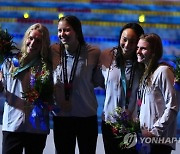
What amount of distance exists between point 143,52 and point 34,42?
83 cm

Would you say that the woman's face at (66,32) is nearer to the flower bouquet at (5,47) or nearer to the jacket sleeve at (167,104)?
the flower bouquet at (5,47)

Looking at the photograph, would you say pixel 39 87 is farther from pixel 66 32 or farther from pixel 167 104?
pixel 167 104

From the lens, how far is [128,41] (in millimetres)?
2803

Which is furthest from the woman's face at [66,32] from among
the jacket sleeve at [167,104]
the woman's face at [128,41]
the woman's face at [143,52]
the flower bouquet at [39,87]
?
the jacket sleeve at [167,104]

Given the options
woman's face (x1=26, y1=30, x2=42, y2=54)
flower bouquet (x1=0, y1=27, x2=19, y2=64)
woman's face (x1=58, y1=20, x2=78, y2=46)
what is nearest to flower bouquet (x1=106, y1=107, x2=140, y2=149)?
woman's face (x1=58, y1=20, x2=78, y2=46)

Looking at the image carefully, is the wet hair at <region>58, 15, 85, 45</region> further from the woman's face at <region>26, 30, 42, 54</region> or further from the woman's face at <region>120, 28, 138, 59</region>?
the woman's face at <region>120, 28, 138, 59</region>

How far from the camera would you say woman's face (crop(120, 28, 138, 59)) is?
280cm

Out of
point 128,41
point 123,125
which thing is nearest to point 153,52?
point 128,41

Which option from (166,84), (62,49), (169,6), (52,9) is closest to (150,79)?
(166,84)

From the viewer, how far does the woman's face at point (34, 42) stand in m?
2.83

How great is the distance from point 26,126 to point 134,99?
834 mm

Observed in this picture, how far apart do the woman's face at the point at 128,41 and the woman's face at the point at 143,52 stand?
7.1 inches

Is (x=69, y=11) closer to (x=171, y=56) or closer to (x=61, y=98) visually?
(x=171, y=56)

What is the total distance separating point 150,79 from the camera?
2.54 m
